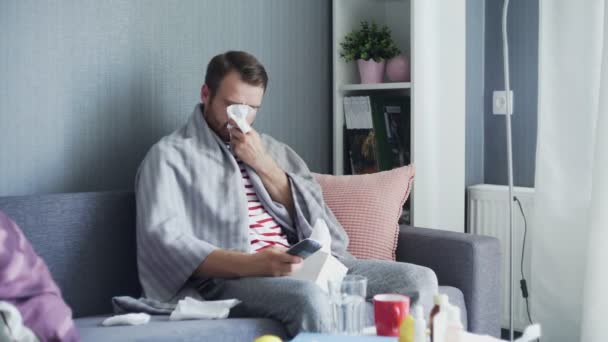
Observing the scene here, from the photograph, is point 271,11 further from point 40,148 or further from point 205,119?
point 40,148

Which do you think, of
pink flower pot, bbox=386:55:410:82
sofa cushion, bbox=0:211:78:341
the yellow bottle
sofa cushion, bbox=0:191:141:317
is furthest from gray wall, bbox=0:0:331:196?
the yellow bottle

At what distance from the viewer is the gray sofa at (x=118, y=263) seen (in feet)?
5.28

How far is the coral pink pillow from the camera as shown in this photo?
89.1 inches

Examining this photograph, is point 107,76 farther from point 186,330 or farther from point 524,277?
point 524,277

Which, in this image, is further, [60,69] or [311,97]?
[311,97]

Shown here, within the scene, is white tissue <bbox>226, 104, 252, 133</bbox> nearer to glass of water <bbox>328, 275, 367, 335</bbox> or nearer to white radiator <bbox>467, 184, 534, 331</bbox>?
glass of water <bbox>328, 275, 367, 335</bbox>

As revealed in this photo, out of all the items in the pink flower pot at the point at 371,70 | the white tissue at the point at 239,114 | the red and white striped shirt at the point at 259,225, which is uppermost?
the pink flower pot at the point at 371,70

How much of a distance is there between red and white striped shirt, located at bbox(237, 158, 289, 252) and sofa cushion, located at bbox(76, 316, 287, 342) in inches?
16.8

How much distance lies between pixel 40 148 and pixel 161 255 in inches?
19.6

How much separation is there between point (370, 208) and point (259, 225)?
39cm

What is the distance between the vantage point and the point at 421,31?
8.84 feet

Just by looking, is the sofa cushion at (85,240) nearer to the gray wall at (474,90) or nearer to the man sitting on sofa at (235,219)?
the man sitting on sofa at (235,219)

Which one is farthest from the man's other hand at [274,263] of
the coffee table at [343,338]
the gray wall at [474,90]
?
the gray wall at [474,90]

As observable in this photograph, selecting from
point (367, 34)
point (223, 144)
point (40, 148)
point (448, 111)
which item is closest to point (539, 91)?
point (448, 111)
